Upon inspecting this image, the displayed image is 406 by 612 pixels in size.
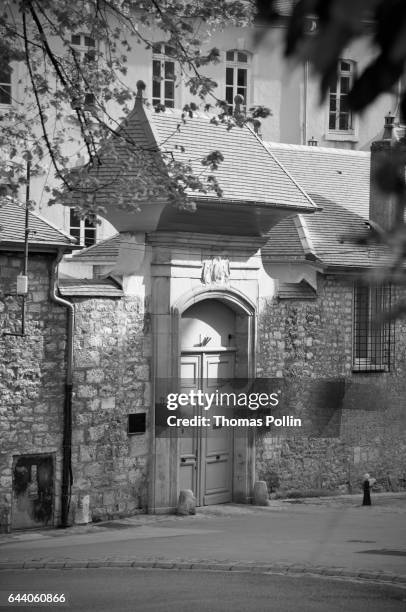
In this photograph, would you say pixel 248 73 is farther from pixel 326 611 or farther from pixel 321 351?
pixel 326 611

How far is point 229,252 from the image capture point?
18547mm

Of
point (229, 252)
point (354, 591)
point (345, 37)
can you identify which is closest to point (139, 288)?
point (229, 252)

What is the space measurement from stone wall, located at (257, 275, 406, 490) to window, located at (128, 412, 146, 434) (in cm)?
250

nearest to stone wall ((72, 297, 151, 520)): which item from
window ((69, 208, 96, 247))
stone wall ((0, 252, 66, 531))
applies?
→ stone wall ((0, 252, 66, 531))

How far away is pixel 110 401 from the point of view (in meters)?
17.1

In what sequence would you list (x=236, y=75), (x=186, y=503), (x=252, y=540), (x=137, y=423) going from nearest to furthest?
1. (x=252, y=540)
2. (x=137, y=423)
3. (x=186, y=503)
4. (x=236, y=75)

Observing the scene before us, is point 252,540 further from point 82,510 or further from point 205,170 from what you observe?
point 205,170

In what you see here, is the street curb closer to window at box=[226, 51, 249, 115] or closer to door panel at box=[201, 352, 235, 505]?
door panel at box=[201, 352, 235, 505]

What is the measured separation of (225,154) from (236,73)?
17522mm

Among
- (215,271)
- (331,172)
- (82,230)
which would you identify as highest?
(331,172)

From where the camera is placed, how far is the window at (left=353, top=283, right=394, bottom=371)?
826 inches

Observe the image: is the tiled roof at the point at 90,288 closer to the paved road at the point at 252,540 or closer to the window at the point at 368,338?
the paved road at the point at 252,540

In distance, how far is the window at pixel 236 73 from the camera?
117 ft

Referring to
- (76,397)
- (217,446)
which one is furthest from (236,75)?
(76,397)
